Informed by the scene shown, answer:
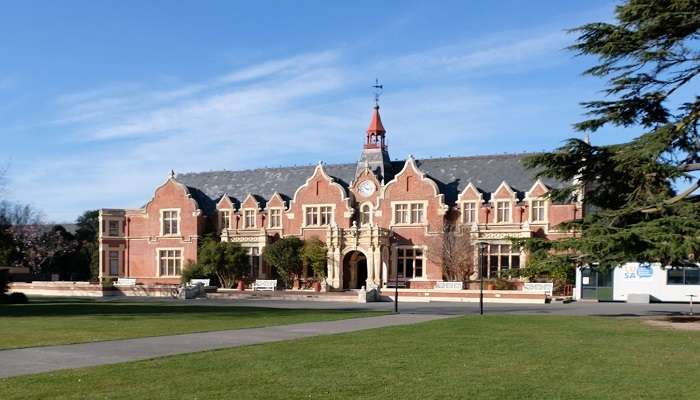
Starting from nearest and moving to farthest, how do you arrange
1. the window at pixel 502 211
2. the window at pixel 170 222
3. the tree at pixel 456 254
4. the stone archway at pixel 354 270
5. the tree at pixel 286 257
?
the tree at pixel 456 254 → the window at pixel 502 211 → the tree at pixel 286 257 → the stone archway at pixel 354 270 → the window at pixel 170 222

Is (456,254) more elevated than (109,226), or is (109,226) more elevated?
(109,226)

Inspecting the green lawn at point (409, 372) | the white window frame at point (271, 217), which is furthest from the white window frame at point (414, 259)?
the green lawn at point (409, 372)

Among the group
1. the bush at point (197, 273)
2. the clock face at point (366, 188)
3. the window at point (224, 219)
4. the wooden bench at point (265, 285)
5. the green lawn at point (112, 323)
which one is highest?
the clock face at point (366, 188)

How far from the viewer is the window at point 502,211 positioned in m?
50.5

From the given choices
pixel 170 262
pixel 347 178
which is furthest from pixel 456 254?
pixel 170 262

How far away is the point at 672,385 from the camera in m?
11.1

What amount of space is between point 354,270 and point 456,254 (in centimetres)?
932

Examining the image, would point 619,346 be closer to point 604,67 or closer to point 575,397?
point 575,397

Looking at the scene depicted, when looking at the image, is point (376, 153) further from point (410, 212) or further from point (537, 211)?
point (537, 211)

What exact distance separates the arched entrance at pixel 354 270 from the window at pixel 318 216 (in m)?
2.99

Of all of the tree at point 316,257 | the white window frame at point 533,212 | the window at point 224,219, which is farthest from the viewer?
the window at point 224,219

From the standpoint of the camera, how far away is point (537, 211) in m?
49.4

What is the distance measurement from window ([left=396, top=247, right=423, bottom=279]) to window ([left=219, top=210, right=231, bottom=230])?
47.3 ft

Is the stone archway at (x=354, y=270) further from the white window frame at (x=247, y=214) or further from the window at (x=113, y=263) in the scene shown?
the window at (x=113, y=263)
